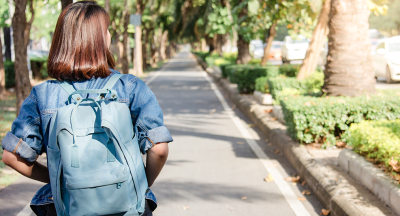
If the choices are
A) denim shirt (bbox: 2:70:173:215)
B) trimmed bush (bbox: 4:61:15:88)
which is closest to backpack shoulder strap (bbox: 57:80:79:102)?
denim shirt (bbox: 2:70:173:215)

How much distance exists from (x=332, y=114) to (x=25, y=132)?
5361 millimetres

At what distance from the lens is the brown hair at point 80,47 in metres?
1.88

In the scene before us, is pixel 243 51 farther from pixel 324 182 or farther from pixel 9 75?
pixel 324 182

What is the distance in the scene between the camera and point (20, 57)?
10.0m

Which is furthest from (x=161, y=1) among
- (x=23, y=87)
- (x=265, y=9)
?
(x=23, y=87)

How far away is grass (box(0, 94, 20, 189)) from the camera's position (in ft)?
18.9

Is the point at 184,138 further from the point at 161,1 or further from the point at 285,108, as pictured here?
the point at 161,1

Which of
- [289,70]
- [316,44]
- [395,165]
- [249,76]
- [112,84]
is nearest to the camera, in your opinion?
[112,84]

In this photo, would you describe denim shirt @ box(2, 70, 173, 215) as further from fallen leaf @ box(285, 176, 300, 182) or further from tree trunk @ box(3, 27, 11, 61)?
tree trunk @ box(3, 27, 11, 61)

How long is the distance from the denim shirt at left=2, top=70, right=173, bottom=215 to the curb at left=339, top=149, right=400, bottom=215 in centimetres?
270

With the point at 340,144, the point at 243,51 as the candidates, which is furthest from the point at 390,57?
the point at 340,144

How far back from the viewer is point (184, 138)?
27.4 ft

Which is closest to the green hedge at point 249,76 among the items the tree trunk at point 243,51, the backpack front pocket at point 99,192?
the tree trunk at point 243,51

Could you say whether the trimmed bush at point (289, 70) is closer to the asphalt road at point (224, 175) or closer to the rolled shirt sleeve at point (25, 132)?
the asphalt road at point (224, 175)
